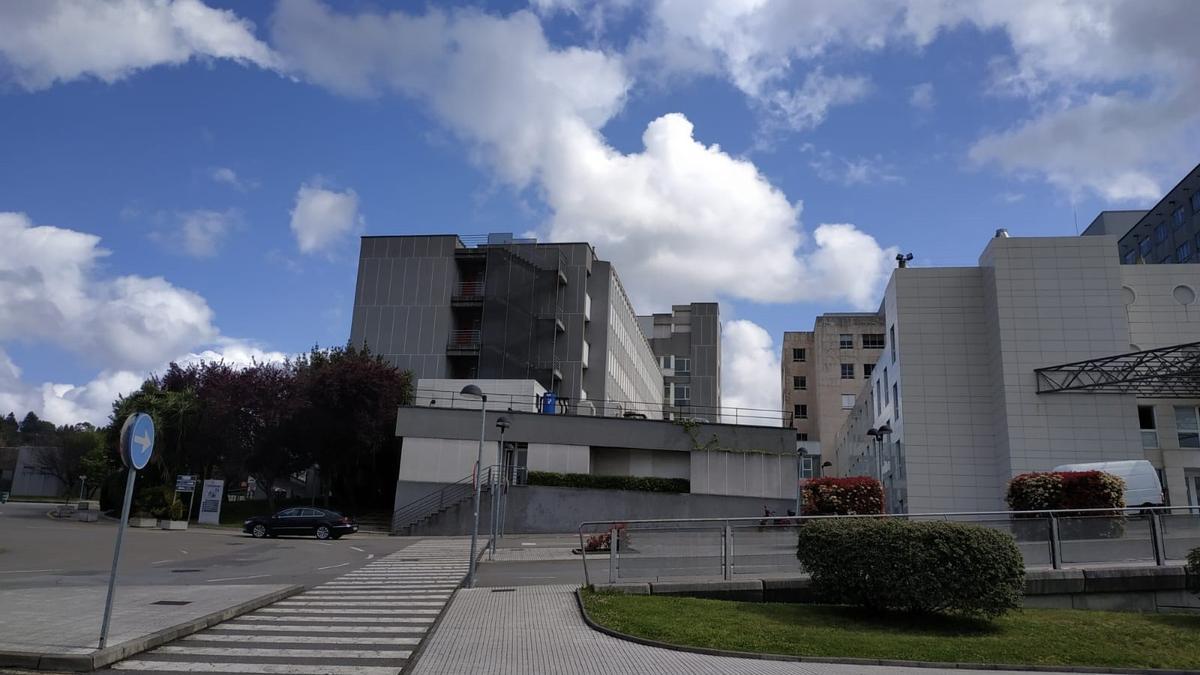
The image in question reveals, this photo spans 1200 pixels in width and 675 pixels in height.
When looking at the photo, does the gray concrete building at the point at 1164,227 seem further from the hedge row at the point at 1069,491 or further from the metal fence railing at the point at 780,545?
the metal fence railing at the point at 780,545

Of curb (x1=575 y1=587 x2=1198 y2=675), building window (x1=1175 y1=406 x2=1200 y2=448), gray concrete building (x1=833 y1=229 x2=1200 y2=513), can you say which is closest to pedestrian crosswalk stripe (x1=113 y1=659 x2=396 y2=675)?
curb (x1=575 y1=587 x2=1198 y2=675)

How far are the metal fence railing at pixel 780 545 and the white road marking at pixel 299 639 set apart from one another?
4.73m

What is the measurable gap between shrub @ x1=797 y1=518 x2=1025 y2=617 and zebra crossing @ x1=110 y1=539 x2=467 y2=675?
19.5 feet

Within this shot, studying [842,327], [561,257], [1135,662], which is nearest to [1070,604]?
[1135,662]

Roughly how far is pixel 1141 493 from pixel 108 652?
103ft

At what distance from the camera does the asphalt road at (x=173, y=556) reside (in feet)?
61.2

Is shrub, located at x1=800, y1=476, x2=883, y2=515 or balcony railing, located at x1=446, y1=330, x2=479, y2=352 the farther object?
balcony railing, located at x1=446, y1=330, x2=479, y2=352

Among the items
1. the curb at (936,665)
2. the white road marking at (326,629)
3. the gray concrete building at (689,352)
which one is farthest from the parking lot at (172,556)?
the gray concrete building at (689,352)

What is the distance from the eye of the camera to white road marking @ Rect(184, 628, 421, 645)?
10.5 metres

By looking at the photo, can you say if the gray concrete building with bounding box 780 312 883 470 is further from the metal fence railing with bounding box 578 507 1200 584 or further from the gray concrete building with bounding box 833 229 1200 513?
the metal fence railing with bounding box 578 507 1200 584

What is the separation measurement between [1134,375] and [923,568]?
101 ft

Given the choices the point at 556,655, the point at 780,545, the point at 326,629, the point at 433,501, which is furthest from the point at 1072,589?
the point at 433,501

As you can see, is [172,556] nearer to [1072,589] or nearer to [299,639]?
[299,639]

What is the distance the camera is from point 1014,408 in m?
37.3
